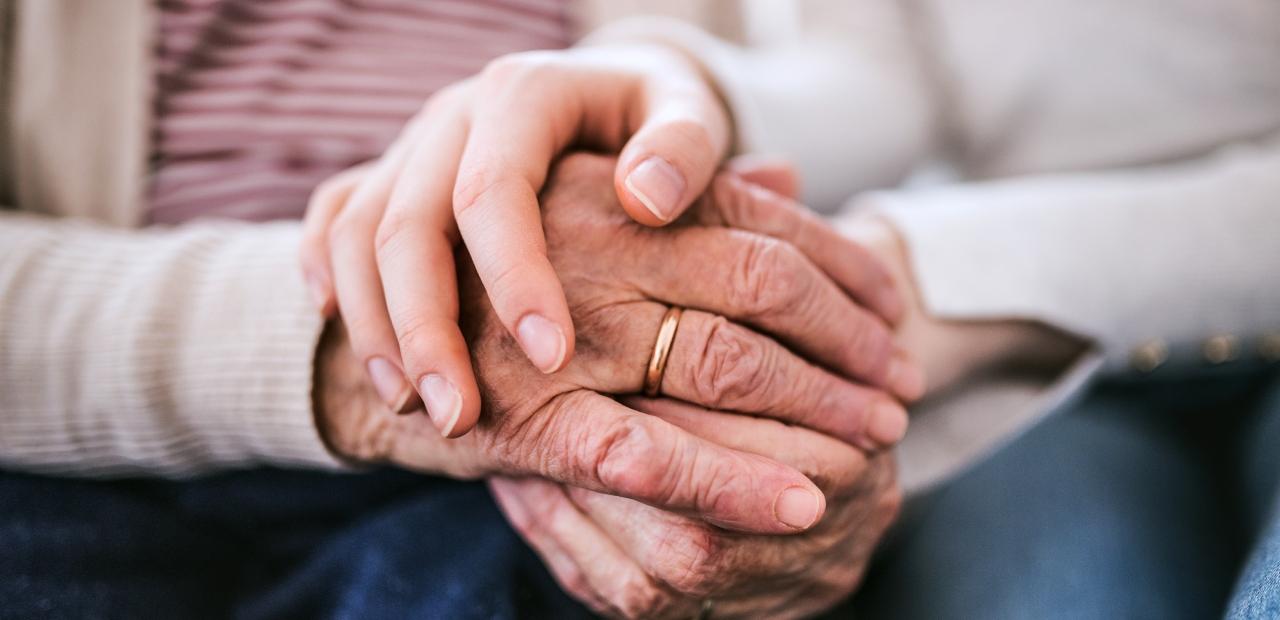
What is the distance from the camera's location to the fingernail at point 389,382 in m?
0.53

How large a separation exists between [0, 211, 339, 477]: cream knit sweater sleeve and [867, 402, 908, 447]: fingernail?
1.42ft

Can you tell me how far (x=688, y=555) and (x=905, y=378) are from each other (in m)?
0.25

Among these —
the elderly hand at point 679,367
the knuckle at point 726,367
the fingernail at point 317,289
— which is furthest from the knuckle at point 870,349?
the fingernail at point 317,289

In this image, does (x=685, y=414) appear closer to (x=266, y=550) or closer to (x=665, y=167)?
(x=665, y=167)

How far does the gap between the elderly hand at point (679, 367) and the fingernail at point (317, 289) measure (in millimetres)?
42

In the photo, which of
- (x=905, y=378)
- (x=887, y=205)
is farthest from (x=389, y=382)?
(x=887, y=205)

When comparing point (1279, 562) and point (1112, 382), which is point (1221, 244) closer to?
point (1112, 382)

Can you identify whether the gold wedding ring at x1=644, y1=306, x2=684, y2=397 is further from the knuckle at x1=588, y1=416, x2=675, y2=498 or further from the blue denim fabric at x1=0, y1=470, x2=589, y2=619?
the blue denim fabric at x1=0, y1=470, x2=589, y2=619

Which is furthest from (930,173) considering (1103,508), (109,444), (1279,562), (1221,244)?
(109,444)

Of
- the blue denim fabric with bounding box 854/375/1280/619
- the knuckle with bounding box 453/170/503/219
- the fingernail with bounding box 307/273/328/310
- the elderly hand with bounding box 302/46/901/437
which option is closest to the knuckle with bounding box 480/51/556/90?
the elderly hand with bounding box 302/46/901/437

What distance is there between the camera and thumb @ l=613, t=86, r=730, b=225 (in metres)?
0.51

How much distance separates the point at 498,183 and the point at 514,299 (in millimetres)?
87

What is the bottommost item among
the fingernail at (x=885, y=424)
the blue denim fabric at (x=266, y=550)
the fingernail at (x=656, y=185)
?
the blue denim fabric at (x=266, y=550)

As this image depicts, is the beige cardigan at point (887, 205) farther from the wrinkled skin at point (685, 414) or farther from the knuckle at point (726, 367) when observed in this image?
the knuckle at point (726, 367)
